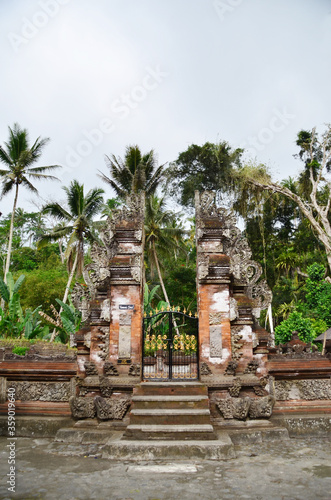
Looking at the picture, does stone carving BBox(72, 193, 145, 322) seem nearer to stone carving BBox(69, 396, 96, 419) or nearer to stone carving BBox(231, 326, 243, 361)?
stone carving BBox(69, 396, 96, 419)

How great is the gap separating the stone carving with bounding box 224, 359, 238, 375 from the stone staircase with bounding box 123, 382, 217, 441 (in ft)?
1.91

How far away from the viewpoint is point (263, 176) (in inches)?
896

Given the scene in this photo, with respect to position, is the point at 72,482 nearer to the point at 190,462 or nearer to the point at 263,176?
the point at 190,462

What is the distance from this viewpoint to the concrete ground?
4.17 meters

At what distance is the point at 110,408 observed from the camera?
270 inches

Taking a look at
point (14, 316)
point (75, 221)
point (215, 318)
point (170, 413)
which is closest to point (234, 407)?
point (170, 413)

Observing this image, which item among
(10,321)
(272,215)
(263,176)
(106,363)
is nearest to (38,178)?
(10,321)

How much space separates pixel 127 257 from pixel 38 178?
52.0 feet

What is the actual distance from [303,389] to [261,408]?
1233 millimetres

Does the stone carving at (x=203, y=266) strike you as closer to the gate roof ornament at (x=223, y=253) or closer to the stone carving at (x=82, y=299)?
the gate roof ornament at (x=223, y=253)

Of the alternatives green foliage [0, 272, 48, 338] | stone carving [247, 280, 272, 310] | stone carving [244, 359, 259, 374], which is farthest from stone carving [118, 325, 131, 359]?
green foliage [0, 272, 48, 338]

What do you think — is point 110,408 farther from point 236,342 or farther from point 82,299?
point 236,342

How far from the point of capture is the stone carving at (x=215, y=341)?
734 cm

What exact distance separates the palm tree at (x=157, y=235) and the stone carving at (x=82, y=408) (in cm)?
1564
